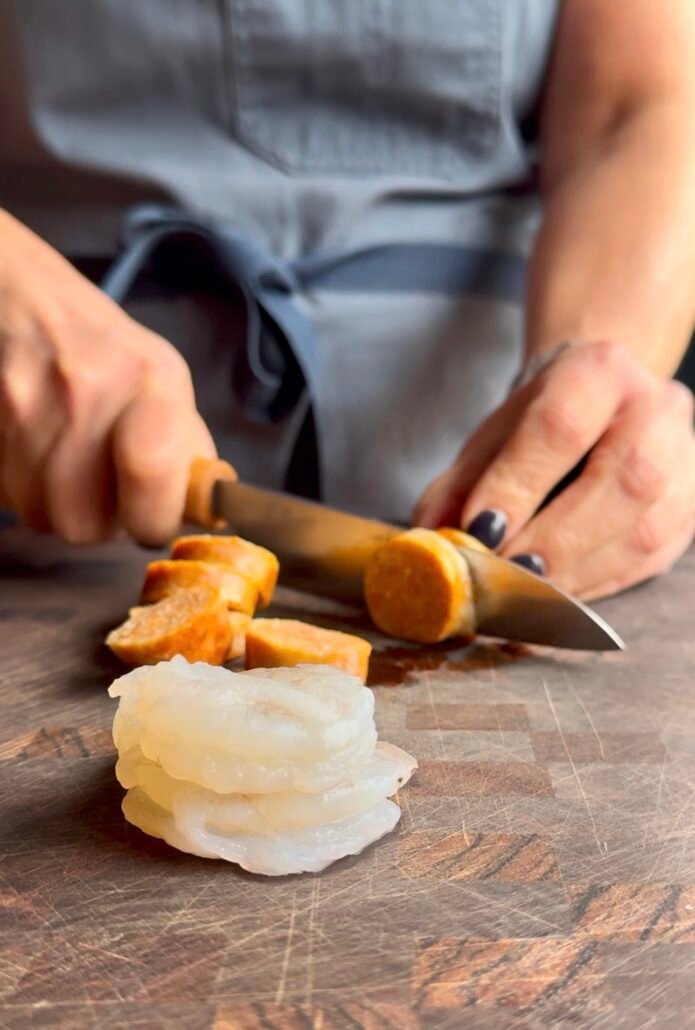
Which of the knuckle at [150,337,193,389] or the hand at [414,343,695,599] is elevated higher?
the knuckle at [150,337,193,389]

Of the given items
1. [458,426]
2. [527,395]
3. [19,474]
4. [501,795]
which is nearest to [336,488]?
[458,426]

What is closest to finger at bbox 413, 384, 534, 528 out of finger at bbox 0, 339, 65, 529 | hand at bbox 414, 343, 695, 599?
hand at bbox 414, 343, 695, 599

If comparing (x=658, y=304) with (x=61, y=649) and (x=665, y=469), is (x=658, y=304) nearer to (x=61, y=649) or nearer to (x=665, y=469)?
(x=665, y=469)

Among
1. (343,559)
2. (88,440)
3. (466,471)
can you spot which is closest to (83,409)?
(88,440)

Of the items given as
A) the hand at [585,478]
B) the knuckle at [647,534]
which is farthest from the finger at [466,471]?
the knuckle at [647,534]

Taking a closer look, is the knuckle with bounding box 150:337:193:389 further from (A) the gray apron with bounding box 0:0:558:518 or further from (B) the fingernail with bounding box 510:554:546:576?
(B) the fingernail with bounding box 510:554:546:576
